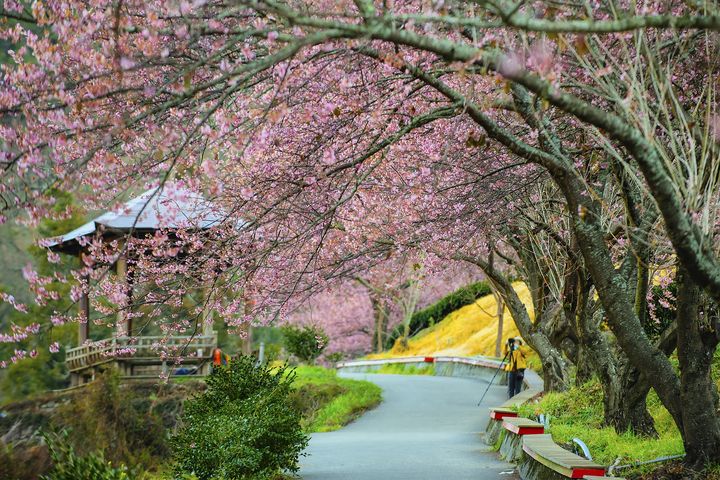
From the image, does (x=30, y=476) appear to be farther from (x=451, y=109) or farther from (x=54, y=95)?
(x=451, y=109)

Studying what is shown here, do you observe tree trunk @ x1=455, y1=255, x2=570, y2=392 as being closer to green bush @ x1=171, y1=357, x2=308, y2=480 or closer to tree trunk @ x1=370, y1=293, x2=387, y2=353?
green bush @ x1=171, y1=357, x2=308, y2=480

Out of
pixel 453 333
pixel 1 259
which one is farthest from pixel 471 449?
pixel 1 259

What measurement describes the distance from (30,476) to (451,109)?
16.1ft

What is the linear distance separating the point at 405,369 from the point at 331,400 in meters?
12.2

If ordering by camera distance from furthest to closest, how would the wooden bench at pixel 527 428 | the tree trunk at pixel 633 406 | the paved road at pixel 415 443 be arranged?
1. the wooden bench at pixel 527 428
2. the paved road at pixel 415 443
3. the tree trunk at pixel 633 406

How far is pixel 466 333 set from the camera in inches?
1404

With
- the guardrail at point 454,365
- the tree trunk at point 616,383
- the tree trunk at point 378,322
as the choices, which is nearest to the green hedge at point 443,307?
the tree trunk at point 378,322

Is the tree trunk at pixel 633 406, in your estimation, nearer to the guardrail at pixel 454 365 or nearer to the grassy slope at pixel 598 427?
the grassy slope at pixel 598 427

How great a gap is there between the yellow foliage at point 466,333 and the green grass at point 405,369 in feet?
4.77

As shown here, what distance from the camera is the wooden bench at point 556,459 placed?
7125 mm

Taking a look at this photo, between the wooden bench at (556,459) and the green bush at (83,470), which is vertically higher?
the green bush at (83,470)

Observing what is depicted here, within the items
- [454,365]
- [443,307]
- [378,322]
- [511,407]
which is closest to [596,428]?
[511,407]

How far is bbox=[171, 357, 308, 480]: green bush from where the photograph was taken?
8.48m

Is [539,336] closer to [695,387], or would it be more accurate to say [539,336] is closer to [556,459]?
[556,459]
